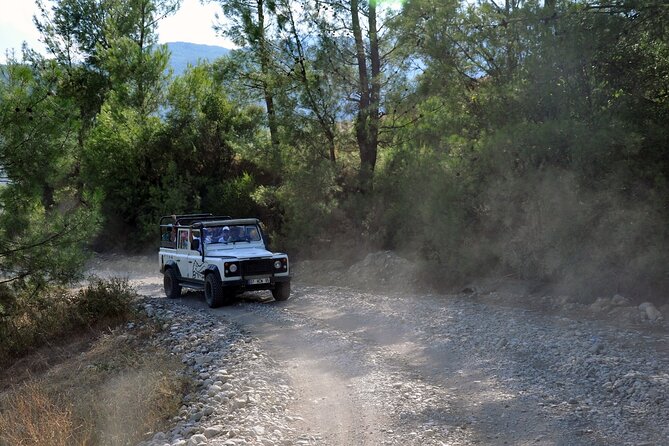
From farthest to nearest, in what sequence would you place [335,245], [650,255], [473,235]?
[335,245] < [473,235] < [650,255]

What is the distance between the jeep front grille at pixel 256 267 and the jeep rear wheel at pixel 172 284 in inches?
118

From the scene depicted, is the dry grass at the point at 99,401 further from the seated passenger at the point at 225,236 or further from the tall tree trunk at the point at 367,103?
the tall tree trunk at the point at 367,103

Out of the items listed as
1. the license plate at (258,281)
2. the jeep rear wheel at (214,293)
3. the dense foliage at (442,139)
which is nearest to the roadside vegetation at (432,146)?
the dense foliage at (442,139)

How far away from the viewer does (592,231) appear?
516 inches

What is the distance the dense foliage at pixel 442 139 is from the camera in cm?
1220

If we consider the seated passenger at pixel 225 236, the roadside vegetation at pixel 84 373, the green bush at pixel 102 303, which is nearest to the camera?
the roadside vegetation at pixel 84 373

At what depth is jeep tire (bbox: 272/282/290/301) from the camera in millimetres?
15008

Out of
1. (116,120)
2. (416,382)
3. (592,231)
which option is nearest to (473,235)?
(592,231)

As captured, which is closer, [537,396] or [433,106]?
[537,396]

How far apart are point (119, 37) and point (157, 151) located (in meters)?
8.63

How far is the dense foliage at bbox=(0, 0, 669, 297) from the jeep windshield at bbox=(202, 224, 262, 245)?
283 centimetres

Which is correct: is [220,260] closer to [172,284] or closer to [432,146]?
[172,284]

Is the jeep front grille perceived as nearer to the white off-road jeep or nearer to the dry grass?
the white off-road jeep

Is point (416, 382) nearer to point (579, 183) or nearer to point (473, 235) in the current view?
point (579, 183)
